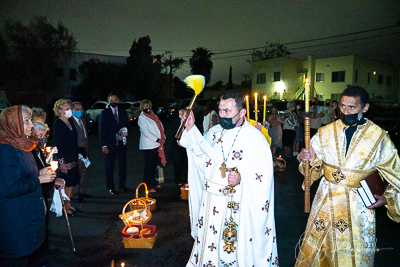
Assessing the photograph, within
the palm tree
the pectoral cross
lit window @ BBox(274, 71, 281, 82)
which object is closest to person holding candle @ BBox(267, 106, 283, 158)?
the pectoral cross

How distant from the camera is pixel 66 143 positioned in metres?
5.42

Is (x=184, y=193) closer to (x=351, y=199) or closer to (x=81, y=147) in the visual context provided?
(x=81, y=147)

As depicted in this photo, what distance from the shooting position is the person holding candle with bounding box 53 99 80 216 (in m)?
5.38

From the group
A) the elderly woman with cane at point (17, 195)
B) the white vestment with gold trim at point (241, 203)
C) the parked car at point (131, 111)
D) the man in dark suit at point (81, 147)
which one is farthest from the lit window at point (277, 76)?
the elderly woman with cane at point (17, 195)

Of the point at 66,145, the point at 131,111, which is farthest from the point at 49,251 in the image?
the point at 131,111

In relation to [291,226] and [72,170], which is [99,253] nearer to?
[72,170]

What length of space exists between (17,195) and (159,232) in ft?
→ 9.16

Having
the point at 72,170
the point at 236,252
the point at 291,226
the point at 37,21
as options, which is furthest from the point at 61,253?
the point at 37,21

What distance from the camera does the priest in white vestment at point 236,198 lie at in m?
3.10

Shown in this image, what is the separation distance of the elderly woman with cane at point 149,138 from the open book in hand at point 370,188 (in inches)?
192

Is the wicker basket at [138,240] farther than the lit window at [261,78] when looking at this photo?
No

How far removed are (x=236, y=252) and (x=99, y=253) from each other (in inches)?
91.2

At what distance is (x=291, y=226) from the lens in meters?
5.27

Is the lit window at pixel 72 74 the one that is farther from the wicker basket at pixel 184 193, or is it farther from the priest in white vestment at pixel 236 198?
the priest in white vestment at pixel 236 198
